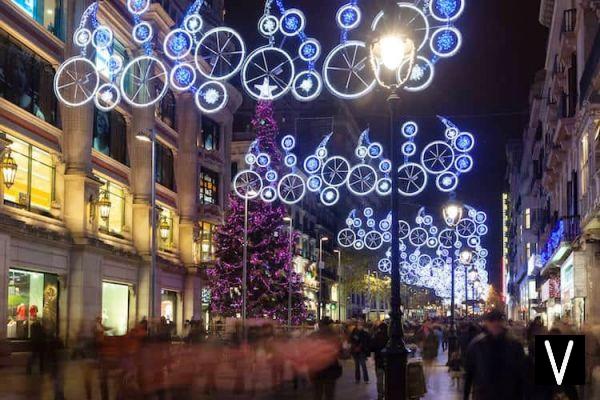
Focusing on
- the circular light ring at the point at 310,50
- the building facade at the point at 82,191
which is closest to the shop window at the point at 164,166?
the building facade at the point at 82,191

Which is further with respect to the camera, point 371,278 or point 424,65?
point 371,278

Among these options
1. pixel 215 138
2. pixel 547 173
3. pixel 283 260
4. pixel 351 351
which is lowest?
pixel 351 351

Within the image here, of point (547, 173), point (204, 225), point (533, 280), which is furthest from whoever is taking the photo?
point (533, 280)

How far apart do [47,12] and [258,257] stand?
26906 mm

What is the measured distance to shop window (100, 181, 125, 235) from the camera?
42.5 metres

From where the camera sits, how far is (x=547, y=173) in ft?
160

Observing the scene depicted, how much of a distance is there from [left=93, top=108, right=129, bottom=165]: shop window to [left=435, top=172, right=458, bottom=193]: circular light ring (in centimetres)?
1655

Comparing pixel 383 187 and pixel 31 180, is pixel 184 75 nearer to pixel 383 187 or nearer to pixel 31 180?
pixel 31 180

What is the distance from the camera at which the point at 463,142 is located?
29391 mm

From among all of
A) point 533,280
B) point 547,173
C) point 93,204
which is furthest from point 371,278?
point 93,204

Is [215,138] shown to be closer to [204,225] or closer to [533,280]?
[204,225]

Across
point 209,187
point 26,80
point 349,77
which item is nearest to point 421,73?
point 349,77

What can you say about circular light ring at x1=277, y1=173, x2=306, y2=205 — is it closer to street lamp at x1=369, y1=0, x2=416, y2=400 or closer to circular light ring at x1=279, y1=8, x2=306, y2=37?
circular light ring at x1=279, y1=8, x2=306, y2=37

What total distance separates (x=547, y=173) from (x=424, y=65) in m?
29.0
